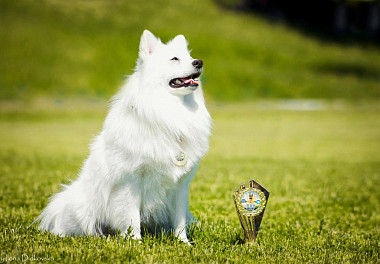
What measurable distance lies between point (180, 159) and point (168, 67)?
84 cm

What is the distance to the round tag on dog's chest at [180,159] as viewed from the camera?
385cm

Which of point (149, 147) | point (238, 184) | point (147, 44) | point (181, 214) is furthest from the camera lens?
point (238, 184)

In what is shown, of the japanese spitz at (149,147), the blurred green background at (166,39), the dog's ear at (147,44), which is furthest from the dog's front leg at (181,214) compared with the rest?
the blurred green background at (166,39)

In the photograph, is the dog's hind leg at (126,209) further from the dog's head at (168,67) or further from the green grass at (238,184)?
the dog's head at (168,67)

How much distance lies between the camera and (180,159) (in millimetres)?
3883

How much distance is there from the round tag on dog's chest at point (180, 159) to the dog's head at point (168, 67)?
1.80 feet

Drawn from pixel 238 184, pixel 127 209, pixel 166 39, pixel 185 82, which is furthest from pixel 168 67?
pixel 166 39

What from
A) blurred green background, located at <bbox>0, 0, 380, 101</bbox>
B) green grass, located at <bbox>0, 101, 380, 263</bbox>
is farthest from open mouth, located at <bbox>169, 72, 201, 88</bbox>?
blurred green background, located at <bbox>0, 0, 380, 101</bbox>

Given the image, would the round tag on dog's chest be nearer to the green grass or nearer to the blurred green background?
the green grass

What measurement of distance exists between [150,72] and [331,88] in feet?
95.4

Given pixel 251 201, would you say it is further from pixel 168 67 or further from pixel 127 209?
pixel 168 67

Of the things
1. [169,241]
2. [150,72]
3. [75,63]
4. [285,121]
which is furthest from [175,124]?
[75,63]

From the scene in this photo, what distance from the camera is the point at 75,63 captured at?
32.3m

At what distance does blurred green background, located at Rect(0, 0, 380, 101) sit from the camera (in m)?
30.0
